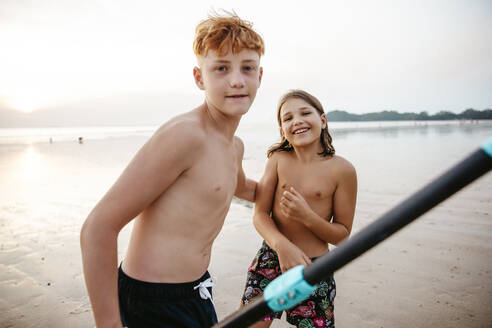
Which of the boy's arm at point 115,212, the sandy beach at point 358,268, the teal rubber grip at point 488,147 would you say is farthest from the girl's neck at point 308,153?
the teal rubber grip at point 488,147

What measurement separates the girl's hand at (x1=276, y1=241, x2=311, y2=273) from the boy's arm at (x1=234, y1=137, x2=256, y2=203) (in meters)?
0.62

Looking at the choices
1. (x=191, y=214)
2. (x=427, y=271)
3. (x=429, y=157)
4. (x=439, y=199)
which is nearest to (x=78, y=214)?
(x=191, y=214)

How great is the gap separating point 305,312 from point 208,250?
96 centimetres

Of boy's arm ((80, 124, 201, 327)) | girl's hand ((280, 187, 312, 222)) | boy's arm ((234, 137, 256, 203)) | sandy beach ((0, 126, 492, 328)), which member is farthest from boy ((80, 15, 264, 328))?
sandy beach ((0, 126, 492, 328))

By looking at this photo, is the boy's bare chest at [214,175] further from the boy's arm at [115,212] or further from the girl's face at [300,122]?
the girl's face at [300,122]

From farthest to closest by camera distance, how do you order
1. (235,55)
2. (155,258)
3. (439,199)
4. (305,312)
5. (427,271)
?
(427,271) → (305,312) → (235,55) → (155,258) → (439,199)

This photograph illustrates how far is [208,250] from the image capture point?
1.80 metres

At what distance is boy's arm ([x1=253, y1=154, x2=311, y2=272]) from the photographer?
1.94 m

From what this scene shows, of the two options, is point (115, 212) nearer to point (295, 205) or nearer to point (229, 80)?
point (229, 80)

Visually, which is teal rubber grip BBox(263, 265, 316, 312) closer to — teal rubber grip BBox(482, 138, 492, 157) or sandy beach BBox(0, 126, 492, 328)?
teal rubber grip BBox(482, 138, 492, 157)

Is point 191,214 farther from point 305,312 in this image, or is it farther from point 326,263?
point 305,312

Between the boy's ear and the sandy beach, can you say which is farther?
the sandy beach

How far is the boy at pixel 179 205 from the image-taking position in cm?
123

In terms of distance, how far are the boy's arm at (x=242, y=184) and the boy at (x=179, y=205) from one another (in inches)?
10.8
